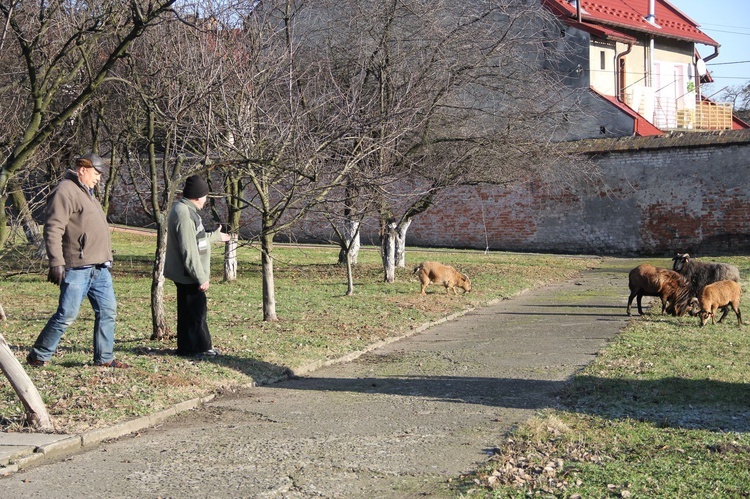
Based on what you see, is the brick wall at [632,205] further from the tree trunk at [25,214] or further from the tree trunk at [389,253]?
the tree trunk at [25,214]

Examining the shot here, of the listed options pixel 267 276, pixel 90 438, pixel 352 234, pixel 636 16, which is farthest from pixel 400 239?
pixel 636 16

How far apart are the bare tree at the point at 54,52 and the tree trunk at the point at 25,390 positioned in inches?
134

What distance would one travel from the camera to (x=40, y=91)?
34.1 ft

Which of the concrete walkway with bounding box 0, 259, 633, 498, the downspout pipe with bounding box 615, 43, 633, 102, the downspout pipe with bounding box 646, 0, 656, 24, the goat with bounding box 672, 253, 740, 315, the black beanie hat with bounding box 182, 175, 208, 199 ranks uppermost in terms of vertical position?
the downspout pipe with bounding box 646, 0, 656, 24

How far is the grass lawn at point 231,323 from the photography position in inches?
315

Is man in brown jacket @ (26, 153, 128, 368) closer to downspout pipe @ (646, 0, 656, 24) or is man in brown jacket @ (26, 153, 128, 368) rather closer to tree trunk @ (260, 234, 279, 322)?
tree trunk @ (260, 234, 279, 322)

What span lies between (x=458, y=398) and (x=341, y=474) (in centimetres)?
270

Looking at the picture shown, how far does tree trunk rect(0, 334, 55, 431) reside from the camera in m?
6.74

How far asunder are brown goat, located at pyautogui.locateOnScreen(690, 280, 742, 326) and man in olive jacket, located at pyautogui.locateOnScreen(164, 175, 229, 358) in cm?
751

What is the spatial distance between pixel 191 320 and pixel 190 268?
2.01 ft

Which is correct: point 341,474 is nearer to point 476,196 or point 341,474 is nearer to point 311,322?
point 311,322

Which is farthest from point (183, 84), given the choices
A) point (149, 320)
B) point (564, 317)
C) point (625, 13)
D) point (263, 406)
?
point (625, 13)

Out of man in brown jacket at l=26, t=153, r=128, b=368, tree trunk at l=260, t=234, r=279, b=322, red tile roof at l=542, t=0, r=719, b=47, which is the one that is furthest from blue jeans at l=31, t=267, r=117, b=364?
red tile roof at l=542, t=0, r=719, b=47

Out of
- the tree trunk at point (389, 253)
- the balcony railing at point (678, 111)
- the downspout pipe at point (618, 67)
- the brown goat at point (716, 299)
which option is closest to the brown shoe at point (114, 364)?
the brown goat at point (716, 299)
